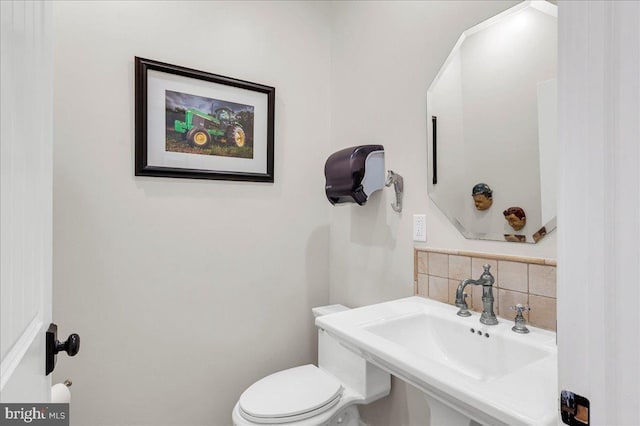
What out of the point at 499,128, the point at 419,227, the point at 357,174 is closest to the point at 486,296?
the point at 419,227

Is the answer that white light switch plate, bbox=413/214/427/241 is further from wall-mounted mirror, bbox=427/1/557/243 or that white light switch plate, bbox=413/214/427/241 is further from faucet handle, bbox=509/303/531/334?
faucet handle, bbox=509/303/531/334

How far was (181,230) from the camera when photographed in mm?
1696

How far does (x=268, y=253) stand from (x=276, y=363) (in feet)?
2.05

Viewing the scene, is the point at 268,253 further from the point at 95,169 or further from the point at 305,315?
the point at 95,169

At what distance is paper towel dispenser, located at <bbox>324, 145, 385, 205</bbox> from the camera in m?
1.66

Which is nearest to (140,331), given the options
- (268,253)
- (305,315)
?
(268,253)

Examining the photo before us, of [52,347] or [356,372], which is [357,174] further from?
[52,347]

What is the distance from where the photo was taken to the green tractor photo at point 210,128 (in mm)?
1704

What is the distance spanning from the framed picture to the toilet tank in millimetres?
955

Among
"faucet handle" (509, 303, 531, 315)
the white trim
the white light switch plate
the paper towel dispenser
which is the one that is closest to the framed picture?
the paper towel dispenser

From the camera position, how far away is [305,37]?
2.08 metres

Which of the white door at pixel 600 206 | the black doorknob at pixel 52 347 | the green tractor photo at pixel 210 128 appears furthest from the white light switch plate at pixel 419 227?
the black doorknob at pixel 52 347

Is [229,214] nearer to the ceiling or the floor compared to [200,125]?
nearer to the floor

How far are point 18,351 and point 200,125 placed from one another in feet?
4.62
